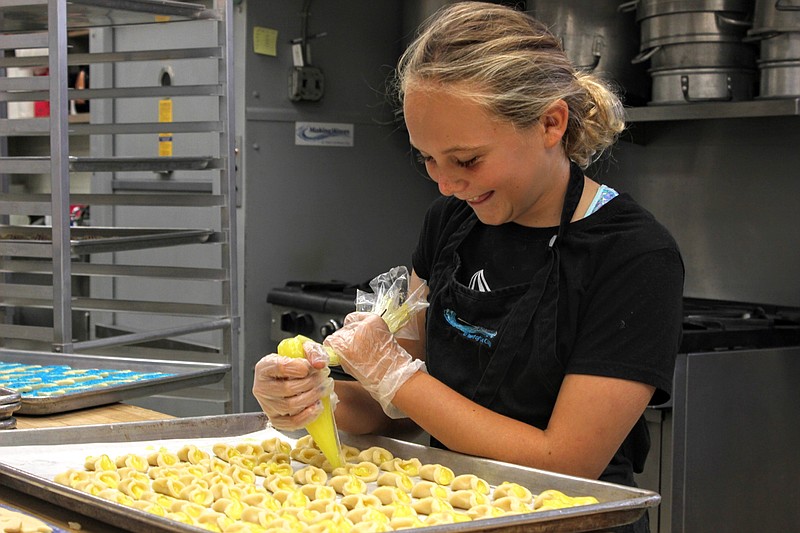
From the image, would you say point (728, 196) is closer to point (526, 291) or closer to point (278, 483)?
point (526, 291)

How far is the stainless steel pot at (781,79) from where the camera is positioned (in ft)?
10.3

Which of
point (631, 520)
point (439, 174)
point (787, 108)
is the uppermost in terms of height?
point (787, 108)

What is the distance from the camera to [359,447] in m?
1.77

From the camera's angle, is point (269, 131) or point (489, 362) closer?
point (489, 362)

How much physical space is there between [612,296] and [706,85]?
2.01 metres

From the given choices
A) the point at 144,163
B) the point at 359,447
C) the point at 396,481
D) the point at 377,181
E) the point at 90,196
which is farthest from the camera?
the point at 377,181

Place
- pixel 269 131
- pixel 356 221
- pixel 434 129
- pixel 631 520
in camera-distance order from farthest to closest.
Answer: pixel 356 221, pixel 269 131, pixel 434 129, pixel 631 520

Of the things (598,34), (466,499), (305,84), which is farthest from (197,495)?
(305,84)

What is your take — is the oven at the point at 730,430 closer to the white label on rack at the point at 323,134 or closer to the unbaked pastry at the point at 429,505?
the unbaked pastry at the point at 429,505

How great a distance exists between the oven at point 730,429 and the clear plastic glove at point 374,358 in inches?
60.3

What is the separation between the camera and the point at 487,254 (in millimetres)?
1772

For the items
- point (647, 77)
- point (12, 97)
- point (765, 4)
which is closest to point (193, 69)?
point (12, 97)

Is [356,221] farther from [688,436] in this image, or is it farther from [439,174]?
[439,174]

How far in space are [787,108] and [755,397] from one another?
92 centimetres
